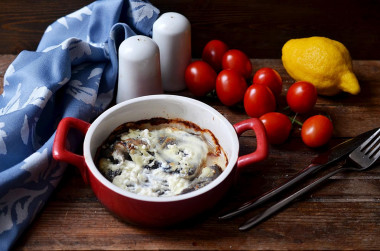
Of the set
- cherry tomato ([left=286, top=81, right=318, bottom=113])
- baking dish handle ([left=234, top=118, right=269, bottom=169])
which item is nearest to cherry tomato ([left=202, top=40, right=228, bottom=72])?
cherry tomato ([left=286, top=81, right=318, bottom=113])

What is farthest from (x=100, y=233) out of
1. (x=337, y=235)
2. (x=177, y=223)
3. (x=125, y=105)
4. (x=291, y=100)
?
(x=291, y=100)

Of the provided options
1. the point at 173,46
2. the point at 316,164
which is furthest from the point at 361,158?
the point at 173,46

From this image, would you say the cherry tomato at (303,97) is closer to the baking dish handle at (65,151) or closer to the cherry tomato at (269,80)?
the cherry tomato at (269,80)

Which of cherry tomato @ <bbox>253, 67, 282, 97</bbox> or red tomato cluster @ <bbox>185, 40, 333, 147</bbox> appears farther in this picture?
cherry tomato @ <bbox>253, 67, 282, 97</bbox>

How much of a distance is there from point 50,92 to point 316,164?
0.60 m

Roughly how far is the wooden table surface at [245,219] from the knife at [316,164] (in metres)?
0.02

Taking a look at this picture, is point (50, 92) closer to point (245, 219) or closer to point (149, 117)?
point (149, 117)

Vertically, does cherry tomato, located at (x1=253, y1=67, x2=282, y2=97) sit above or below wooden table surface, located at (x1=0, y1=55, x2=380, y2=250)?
above

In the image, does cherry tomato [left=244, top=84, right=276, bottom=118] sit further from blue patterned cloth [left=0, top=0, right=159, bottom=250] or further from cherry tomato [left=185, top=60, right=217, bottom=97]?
blue patterned cloth [left=0, top=0, right=159, bottom=250]

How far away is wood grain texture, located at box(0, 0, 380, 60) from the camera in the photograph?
1290 millimetres

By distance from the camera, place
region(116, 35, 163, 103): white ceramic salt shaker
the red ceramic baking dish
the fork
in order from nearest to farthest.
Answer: the red ceramic baking dish < the fork < region(116, 35, 163, 103): white ceramic salt shaker

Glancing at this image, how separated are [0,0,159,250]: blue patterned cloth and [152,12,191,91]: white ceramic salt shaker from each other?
0.08m

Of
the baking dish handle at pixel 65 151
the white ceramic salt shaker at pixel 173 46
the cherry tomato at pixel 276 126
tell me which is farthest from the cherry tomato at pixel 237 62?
the baking dish handle at pixel 65 151

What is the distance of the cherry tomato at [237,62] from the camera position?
120 cm
